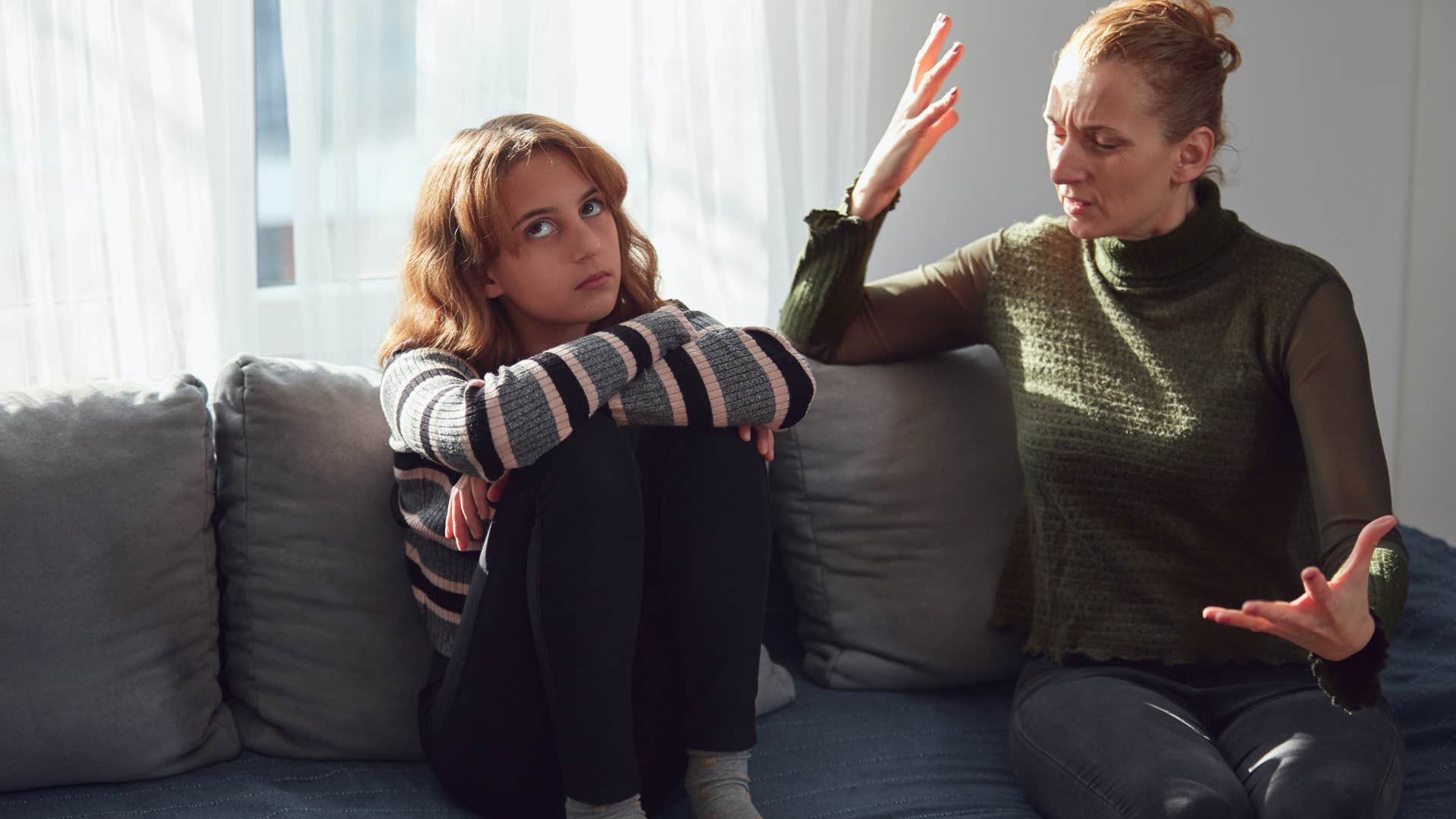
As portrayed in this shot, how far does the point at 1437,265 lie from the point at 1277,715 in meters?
1.30

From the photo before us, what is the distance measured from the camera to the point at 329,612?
4.99ft

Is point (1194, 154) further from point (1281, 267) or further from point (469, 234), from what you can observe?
point (469, 234)

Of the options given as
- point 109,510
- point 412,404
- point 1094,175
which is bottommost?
point 109,510

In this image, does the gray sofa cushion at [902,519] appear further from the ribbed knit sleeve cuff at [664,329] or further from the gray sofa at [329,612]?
the ribbed knit sleeve cuff at [664,329]

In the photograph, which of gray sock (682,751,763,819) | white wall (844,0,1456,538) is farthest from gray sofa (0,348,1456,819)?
white wall (844,0,1456,538)

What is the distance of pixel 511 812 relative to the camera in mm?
1369

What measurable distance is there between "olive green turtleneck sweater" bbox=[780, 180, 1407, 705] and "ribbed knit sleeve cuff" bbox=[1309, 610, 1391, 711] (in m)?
0.11

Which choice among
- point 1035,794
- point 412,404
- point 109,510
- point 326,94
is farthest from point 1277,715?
point 326,94

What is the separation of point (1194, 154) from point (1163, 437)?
0.32 m

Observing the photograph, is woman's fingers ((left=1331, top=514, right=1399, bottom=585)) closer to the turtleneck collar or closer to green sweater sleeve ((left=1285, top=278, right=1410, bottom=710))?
green sweater sleeve ((left=1285, top=278, right=1410, bottom=710))

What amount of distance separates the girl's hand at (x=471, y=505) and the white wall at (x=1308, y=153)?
94cm

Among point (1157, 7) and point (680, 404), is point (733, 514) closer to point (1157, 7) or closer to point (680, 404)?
point (680, 404)

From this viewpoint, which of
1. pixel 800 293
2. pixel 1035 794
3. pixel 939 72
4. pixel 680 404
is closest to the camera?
pixel 680 404

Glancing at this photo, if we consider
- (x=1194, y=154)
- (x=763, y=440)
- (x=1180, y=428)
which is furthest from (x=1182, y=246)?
(x=763, y=440)
